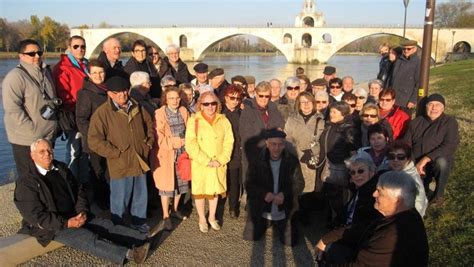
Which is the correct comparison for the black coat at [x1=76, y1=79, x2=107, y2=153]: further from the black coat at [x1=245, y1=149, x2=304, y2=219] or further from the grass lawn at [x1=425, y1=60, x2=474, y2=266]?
the grass lawn at [x1=425, y1=60, x2=474, y2=266]

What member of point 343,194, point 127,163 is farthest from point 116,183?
point 343,194

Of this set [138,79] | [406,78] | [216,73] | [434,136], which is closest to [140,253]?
[138,79]

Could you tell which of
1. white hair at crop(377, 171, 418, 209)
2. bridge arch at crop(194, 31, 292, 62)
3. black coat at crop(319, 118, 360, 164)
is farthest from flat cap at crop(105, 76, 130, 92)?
bridge arch at crop(194, 31, 292, 62)

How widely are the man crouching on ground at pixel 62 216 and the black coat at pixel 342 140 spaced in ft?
6.11

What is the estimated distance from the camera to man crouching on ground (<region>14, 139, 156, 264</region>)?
2881 millimetres

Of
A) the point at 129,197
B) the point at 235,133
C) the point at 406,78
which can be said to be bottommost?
the point at 129,197

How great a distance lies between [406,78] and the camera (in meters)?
5.19

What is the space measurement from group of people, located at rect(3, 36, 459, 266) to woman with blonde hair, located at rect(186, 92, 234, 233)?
0.4 inches

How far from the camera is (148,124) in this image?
11.9ft

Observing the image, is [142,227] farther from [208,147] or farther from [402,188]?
[402,188]

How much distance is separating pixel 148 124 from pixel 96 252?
124 cm

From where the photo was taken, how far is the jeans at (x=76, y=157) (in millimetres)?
3949

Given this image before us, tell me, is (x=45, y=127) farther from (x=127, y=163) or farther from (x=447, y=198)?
(x=447, y=198)

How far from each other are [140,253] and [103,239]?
0.33 meters
